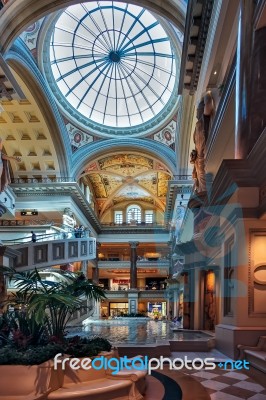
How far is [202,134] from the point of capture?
11.4 m

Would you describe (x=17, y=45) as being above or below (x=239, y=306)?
above

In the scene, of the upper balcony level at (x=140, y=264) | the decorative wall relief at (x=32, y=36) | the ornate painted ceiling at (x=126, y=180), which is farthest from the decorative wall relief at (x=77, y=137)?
the upper balcony level at (x=140, y=264)

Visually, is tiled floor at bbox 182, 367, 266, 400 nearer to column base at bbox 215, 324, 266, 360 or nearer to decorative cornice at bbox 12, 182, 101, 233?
column base at bbox 215, 324, 266, 360

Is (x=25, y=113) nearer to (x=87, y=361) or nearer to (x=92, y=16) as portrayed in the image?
(x=92, y=16)

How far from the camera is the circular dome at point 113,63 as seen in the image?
70.2ft

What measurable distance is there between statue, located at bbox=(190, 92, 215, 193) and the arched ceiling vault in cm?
332

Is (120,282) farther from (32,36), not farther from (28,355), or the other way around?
(28,355)

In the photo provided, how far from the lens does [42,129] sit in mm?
22672

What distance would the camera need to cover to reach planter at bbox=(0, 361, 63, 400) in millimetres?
3689

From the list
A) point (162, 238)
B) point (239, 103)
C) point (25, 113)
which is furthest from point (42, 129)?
point (239, 103)

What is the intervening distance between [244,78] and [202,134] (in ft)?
17.8

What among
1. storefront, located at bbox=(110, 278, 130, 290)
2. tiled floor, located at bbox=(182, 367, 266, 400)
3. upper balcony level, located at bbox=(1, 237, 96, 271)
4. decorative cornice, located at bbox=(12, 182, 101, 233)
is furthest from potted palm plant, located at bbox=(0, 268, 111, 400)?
storefront, located at bbox=(110, 278, 130, 290)

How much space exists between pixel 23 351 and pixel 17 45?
52.2ft

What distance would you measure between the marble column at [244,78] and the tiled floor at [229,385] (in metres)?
2.95
